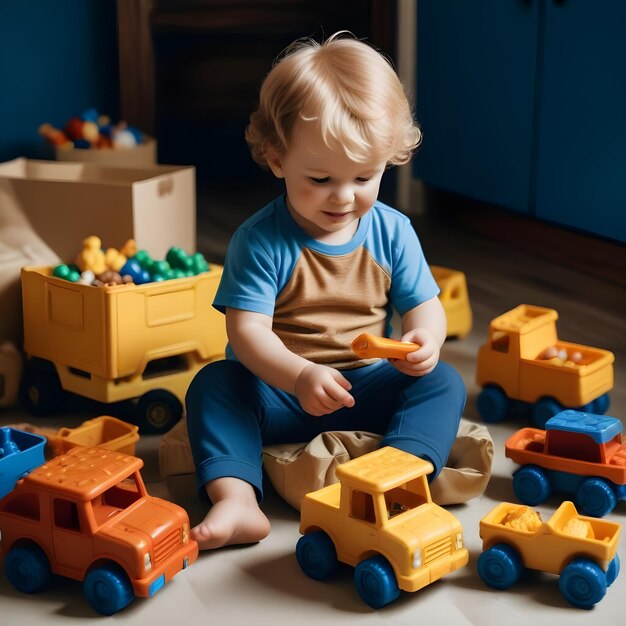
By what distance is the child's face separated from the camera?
1090 millimetres

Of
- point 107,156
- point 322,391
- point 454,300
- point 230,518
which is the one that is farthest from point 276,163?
point 107,156

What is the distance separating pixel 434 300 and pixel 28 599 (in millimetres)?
577

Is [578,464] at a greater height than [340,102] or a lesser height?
lesser

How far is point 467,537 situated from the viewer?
1.08 metres

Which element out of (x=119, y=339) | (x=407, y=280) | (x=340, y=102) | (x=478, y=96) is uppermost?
(x=340, y=102)

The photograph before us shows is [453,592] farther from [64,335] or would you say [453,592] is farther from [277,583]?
[64,335]

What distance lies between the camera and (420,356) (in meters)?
1.12

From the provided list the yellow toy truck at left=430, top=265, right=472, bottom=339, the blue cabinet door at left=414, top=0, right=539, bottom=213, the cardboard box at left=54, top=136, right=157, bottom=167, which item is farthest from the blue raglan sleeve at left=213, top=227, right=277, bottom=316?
the blue cabinet door at left=414, top=0, right=539, bottom=213

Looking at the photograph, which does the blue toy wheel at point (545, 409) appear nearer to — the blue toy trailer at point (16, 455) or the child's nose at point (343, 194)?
the child's nose at point (343, 194)

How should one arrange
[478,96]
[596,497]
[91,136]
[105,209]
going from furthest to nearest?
[478,96]
[91,136]
[105,209]
[596,497]

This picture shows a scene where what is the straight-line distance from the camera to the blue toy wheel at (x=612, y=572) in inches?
37.8

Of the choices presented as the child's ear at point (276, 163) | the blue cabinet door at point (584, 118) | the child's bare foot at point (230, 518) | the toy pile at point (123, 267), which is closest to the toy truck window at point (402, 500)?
the child's bare foot at point (230, 518)

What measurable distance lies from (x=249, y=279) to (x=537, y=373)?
17.3 inches

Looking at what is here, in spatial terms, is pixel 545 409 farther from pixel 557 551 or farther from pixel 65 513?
pixel 65 513
